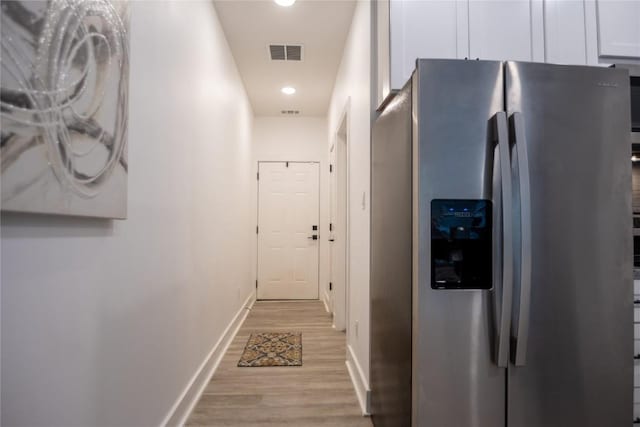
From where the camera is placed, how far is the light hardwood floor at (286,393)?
1.93 metres

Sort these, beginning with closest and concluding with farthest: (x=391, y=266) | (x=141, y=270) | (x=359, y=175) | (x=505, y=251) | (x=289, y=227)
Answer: (x=505, y=251)
(x=141, y=270)
(x=391, y=266)
(x=359, y=175)
(x=289, y=227)

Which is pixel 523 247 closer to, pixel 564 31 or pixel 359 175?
pixel 564 31

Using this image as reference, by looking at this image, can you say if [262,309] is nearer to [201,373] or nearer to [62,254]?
[201,373]

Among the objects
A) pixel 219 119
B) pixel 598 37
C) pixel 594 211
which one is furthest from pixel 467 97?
pixel 219 119

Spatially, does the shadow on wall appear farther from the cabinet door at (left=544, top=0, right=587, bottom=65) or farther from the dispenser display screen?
the cabinet door at (left=544, top=0, right=587, bottom=65)

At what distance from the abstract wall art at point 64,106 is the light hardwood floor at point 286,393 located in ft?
4.87

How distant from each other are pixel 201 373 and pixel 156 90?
1784mm

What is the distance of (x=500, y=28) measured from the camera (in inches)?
63.5

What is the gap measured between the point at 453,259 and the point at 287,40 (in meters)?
2.66

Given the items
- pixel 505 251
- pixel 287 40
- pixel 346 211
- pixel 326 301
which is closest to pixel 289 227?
pixel 326 301

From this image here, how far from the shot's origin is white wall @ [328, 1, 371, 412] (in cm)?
214

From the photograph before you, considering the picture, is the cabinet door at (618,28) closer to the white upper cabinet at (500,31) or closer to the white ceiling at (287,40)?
the white upper cabinet at (500,31)

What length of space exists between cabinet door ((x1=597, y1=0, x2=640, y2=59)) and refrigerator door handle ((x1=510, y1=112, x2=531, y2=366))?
106cm

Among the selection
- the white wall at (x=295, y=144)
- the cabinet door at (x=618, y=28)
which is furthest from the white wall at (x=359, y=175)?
the white wall at (x=295, y=144)
